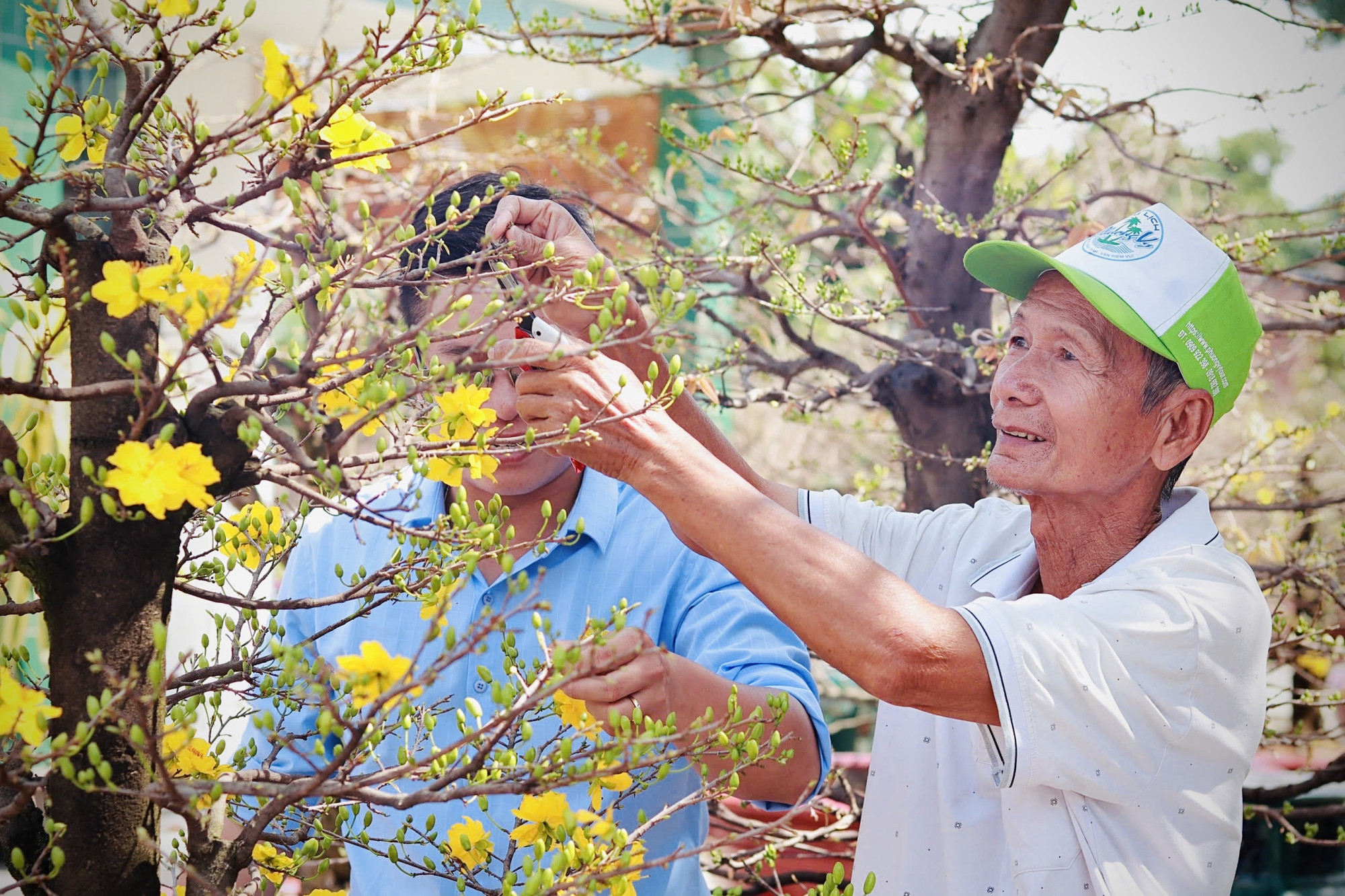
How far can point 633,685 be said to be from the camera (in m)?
1.38

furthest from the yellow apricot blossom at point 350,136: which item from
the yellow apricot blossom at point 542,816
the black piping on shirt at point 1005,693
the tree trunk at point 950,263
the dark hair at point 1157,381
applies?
the tree trunk at point 950,263

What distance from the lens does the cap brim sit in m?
1.71

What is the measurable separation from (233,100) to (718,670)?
4.84 meters

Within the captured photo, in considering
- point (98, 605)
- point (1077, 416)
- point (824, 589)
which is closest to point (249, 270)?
point (98, 605)

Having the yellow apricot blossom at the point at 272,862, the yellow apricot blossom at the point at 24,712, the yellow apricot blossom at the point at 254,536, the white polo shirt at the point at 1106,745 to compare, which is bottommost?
the white polo shirt at the point at 1106,745

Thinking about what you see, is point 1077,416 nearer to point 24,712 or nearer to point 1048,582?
point 1048,582

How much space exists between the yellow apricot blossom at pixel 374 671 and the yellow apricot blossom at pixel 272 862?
46 centimetres

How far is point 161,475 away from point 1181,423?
4.86ft

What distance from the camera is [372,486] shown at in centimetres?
193

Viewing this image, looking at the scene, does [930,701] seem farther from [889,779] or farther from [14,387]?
[14,387]

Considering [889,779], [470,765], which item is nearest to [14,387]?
[470,765]

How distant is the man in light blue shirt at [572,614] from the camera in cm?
174

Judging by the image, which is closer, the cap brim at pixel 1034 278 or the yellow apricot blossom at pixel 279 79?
the yellow apricot blossom at pixel 279 79

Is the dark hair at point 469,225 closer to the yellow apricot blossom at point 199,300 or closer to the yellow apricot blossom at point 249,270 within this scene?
the yellow apricot blossom at point 249,270
